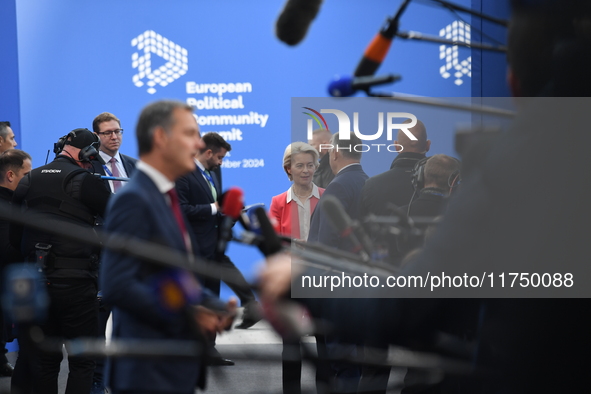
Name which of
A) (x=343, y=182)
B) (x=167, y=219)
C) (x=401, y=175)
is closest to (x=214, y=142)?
(x=343, y=182)

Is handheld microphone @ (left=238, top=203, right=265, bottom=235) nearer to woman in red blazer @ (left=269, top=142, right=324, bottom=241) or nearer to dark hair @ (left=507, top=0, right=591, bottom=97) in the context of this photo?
dark hair @ (left=507, top=0, right=591, bottom=97)

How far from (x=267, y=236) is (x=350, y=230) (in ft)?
0.50

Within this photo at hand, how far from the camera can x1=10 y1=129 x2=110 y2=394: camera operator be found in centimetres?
302

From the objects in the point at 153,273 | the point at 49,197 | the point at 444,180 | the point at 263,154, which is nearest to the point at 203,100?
the point at 263,154

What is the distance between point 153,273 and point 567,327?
1.77ft

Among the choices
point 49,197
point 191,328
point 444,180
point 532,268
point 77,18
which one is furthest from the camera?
point 77,18

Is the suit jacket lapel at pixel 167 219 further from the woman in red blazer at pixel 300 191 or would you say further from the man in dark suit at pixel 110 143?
the man in dark suit at pixel 110 143

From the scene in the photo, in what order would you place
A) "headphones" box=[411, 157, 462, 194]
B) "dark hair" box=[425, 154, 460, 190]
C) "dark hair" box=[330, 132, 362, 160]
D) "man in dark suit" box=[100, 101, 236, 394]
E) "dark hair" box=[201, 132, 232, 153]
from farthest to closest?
"dark hair" box=[201, 132, 232, 153], "dark hair" box=[330, 132, 362, 160], "headphones" box=[411, 157, 462, 194], "dark hair" box=[425, 154, 460, 190], "man in dark suit" box=[100, 101, 236, 394]

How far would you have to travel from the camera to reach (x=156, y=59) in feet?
17.0

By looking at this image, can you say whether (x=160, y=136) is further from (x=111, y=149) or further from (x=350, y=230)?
(x=111, y=149)

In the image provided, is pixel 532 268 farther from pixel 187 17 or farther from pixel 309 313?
pixel 187 17

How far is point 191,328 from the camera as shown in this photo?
0.82 metres

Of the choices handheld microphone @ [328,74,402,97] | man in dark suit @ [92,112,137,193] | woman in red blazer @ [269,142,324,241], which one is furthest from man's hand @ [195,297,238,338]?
man in dark suit @ [92,112,137,193]

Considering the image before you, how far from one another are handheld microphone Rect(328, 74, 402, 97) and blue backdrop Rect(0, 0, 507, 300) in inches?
167
